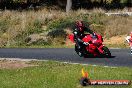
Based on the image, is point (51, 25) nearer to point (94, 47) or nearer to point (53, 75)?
point (94, 47)

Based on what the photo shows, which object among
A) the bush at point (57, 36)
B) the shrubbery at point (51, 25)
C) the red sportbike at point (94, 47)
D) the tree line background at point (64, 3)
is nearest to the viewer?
the red sportbike at point (94, 47)

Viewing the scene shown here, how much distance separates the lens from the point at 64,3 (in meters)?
56.5

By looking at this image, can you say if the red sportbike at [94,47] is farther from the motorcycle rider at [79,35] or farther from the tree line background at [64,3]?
the tree line background at [64,3]

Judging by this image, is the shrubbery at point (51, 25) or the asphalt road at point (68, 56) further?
the shrubbery at point (51, 25)

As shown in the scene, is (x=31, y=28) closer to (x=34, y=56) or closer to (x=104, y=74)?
(x=34, y=56)

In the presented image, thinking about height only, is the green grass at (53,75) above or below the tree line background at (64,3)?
above

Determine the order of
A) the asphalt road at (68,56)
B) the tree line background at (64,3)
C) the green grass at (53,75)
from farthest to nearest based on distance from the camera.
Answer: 1. the tree line background at (64,3)
2. the asphalt road at (68,56)
3. the green grass at (53,75)

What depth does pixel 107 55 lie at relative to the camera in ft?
67.0

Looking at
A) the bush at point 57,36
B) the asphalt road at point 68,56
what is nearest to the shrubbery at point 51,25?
the bush at point 57,36

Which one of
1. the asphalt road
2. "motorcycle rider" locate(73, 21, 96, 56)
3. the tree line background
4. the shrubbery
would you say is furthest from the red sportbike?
the tree line background

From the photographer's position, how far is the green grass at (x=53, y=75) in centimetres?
1341

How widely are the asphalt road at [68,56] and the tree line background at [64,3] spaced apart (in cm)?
2788

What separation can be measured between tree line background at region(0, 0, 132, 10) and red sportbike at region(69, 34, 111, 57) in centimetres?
2993

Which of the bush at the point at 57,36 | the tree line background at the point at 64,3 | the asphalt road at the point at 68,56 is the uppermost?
the asphalt road at the point at 68,56
